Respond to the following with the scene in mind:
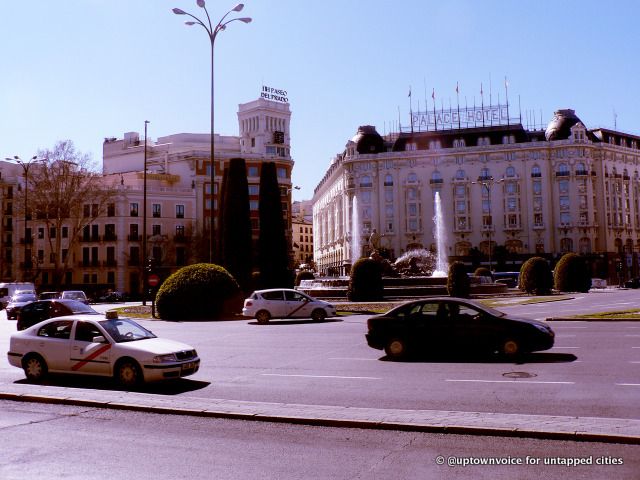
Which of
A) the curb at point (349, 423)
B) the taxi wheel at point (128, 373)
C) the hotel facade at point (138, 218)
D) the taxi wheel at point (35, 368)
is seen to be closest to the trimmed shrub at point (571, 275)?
the hotel facade at point (138, 218)

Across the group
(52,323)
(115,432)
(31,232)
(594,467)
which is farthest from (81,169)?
(594,467)

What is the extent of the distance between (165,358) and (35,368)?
333 cm

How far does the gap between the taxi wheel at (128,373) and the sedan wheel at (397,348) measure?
614 cm

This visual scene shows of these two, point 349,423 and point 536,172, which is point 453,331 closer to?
point 349,423

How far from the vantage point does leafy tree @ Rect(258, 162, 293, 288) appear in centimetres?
4109

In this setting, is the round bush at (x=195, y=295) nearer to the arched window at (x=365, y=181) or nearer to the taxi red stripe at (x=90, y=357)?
the taxi red stripe at (x=90, y=357)

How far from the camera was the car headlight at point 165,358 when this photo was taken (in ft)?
39.5

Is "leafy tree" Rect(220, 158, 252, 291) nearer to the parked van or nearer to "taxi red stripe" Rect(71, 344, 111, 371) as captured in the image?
the parked van

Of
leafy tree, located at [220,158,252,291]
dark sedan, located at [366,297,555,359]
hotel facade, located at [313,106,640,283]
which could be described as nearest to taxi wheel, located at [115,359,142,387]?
dark sedan, located at [366,297,555,359]

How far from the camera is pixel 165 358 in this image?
1212cm

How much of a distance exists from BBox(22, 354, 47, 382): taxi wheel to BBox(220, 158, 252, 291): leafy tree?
2586 cm

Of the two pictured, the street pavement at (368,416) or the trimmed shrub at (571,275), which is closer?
the street pavement at (368,416)

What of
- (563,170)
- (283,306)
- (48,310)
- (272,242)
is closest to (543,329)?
(283,306)

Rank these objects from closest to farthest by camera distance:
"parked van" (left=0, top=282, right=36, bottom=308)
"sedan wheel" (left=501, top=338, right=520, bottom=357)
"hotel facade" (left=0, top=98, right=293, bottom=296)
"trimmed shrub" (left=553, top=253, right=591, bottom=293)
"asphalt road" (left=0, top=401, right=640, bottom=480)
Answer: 1. "asphalt road" (left=0, top=401, right=640, bottom=480)
2. "sedan wheel" (left=501, top=338, right=520, bottom=357)
3. "trimmed shrub" (left=553, top=253, right=591, bottom=293)
4. "parked van" (left=0, top=282, right=36, bottom=308)
5. "hotel facade" (left=0, top=98, right=293, bottom=296)
